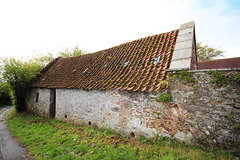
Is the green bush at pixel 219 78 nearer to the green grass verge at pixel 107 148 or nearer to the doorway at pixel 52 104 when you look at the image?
the green grass verge at pixel 107 148

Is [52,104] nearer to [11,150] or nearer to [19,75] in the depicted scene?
[11,150]

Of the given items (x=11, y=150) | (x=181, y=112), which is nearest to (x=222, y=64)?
(x=181, y=112)

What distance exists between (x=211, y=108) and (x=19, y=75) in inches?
608

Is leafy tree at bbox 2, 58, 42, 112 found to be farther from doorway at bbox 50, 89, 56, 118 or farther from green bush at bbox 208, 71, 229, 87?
green bush at bbox 208, 71, 229, 87

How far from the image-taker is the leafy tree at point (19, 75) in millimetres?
10641

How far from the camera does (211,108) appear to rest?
3.20 m

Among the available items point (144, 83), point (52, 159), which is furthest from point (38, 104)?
point (144, 83)

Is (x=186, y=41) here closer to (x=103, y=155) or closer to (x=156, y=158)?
(x=156, y=158)

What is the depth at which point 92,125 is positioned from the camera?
6000mm

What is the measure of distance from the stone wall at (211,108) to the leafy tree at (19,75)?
1386 centimetres

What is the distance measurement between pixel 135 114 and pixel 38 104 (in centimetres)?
1027

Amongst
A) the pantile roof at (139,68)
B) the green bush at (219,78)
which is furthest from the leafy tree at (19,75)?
the green bush at (219,78)

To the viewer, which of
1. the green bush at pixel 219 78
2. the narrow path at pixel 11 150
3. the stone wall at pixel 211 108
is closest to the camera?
the stone wall at pixel 211 108

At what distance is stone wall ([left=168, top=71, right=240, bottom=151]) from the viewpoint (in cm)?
292
